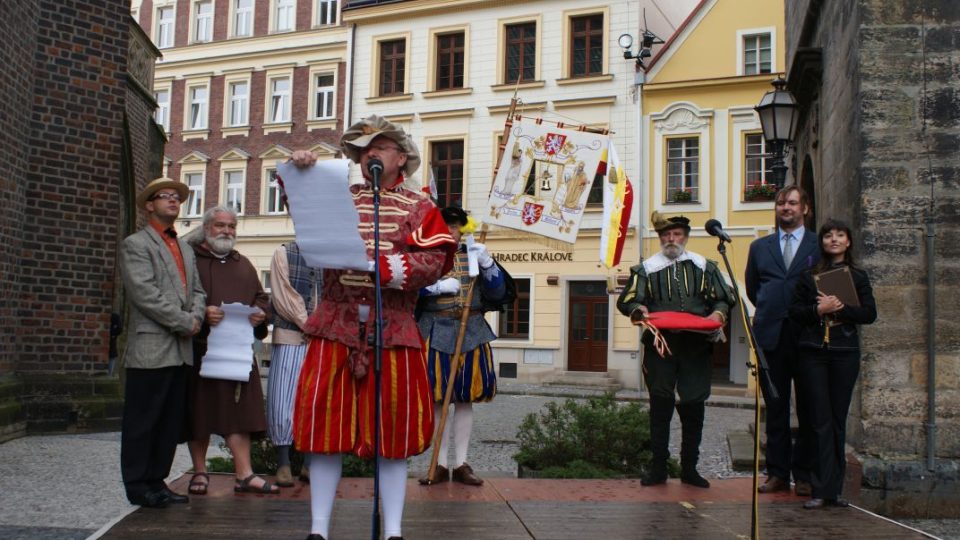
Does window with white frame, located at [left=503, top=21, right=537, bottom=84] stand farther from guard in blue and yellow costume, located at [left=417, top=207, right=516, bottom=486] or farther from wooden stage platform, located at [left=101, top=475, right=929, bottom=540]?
wooden stage platform, located at [left=101, top=475, right=929, bottom=540]

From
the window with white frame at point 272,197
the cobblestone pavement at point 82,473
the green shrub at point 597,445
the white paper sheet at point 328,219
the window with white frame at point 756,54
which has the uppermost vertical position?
the window with white frame at point 756,54

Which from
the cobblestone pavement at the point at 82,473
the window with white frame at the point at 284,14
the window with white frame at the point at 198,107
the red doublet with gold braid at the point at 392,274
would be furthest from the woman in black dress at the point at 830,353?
the window with white frame at the point at 198,107

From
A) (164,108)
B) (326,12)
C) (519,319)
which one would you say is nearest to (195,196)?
(164,108)

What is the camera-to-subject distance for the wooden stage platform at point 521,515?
4.72 metres

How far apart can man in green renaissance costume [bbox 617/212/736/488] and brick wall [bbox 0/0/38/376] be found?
6672 millimetres

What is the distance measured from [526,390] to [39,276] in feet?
46.8

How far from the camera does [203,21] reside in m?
32.8

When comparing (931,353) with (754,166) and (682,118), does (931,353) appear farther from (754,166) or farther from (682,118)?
(682,118)

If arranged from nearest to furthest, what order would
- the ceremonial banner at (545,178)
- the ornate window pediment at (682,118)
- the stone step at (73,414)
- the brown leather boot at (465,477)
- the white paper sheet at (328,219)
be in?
the white paper sheet at (328,219) < the brown leather boot at (465,477) < the ceremonial banner at (545,178) < the stone step at (73,414) < the ornate window pediment at (682,118)

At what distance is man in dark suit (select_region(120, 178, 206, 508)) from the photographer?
536 centimetres

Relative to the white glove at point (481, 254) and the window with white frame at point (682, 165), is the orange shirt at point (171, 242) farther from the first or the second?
the window with white frame at point (682, 165)

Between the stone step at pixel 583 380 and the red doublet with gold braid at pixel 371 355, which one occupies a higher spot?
the red doublet with gold braid at pixel 371 355

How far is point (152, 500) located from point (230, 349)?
1052 millimetres

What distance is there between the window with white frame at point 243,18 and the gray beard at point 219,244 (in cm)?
2755
